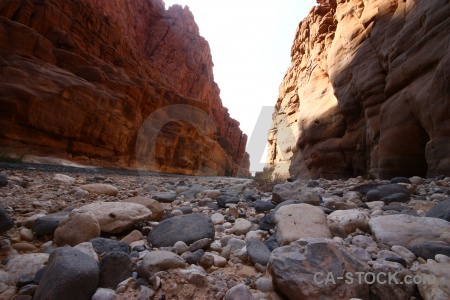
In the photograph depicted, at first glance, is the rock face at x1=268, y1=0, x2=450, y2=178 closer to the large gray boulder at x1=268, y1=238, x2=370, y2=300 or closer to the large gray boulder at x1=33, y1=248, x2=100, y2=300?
the large gray boulder at x1=268, y1=238, x2=370, y2=300

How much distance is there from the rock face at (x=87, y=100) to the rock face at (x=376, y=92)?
1396 cm

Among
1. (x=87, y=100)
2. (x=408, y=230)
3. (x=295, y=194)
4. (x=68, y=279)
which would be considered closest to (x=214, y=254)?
(x=68, y=279)

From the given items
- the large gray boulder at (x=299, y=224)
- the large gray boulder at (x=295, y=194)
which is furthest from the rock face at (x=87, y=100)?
the large gray boulder at (x=299, y=224)

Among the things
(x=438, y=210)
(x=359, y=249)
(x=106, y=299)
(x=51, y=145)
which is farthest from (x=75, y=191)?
(x=51, y=145)

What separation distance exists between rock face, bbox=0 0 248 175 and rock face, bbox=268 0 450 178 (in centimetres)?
1396

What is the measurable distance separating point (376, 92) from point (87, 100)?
53.3 feet

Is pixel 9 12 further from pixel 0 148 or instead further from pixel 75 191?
pixel 75 191

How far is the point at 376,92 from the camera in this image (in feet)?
28.0

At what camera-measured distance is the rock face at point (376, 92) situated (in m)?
5.51

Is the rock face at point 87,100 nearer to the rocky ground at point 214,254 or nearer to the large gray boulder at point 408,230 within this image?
the rocky ground at point 214,254

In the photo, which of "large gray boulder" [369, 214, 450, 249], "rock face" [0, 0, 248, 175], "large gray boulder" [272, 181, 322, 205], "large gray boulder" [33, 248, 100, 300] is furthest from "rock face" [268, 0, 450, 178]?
"rock face" [0, 0, 248, 175]

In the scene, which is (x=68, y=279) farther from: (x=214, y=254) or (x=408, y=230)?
(x=408, y=230)

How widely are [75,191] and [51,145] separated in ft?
38.7

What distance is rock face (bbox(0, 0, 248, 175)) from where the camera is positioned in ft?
35.8
